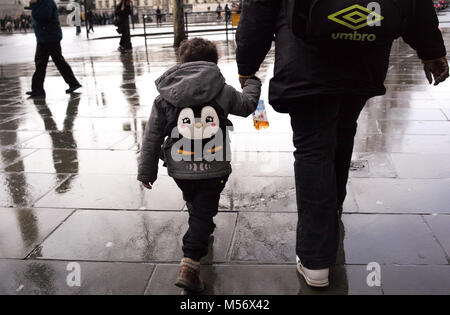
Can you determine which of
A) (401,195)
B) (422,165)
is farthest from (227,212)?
(422,165)

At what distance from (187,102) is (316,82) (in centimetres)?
64

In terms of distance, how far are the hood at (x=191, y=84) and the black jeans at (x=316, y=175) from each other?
42 cm

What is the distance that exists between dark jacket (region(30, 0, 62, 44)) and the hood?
638 cm

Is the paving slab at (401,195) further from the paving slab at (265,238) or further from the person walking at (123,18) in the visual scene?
the person walking at (123,18)

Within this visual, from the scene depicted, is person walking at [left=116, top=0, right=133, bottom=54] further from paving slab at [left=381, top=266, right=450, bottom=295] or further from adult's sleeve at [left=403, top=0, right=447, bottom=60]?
paving slab at [left=381, top=266, right=450, bottom=295]

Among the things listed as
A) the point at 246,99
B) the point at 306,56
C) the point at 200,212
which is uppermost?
the point at 306,56

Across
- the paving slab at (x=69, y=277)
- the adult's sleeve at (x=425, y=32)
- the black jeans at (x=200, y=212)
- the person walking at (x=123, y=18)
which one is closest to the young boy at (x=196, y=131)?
the black jeans at (x=200, y=212)

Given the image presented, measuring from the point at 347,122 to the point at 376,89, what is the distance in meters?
0.35

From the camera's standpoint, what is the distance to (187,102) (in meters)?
2.34

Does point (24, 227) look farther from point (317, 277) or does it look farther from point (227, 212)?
point (317, 277)

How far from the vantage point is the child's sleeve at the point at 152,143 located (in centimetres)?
243

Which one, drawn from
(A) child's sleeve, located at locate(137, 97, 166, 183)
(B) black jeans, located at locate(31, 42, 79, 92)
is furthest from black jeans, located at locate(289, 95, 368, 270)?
(B) black jeans, located at locate(31, 42, 79, 92)

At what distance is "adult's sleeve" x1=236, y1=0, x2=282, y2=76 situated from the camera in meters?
2.12
